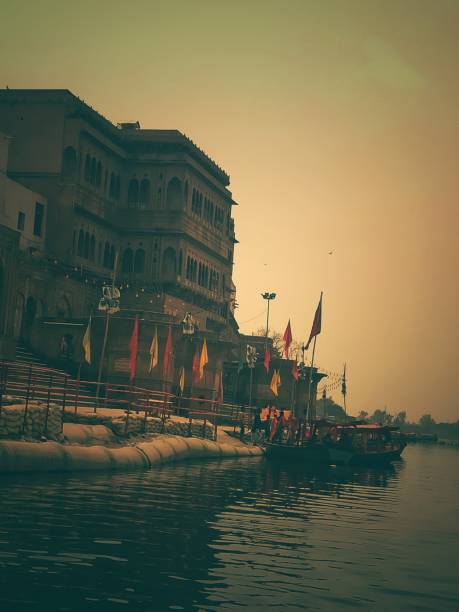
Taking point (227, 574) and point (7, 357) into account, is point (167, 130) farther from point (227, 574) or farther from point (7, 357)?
point (227, 574)

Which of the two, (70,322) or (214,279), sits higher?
(214,279)

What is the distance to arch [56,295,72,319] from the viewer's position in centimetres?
6341

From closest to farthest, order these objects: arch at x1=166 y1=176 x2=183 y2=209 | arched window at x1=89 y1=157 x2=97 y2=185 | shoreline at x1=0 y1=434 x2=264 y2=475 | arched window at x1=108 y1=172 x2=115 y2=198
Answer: shoreline at x1=0 y1=434 x2=264 y2=475 < arched window at x1=89 y1=157 x2=97 y2=185 < arched window at x1=108 y1=172 x2=115 y2=198 < arch at x1=166 y1=176 x2=183 y2=209

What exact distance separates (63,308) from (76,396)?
87.3ft

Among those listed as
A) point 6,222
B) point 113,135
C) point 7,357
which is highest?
point 113,135

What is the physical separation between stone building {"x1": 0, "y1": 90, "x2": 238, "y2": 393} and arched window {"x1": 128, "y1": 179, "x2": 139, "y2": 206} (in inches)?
3.4

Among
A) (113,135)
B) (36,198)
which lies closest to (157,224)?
(113,135)

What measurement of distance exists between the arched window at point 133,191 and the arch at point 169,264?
5.41 m

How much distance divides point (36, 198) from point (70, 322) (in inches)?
441

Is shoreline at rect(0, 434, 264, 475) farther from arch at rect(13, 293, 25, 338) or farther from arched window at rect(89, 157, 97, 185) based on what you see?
arched window at rect(89, 157, 97, 185)

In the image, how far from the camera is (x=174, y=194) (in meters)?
78.6

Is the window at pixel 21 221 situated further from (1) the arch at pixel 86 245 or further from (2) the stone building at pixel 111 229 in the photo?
(1) the arch at pixel 86 245

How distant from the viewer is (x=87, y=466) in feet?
101

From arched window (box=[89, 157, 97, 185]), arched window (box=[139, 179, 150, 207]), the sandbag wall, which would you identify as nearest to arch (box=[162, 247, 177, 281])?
arched window (box=[139, 179, 150, 207])
